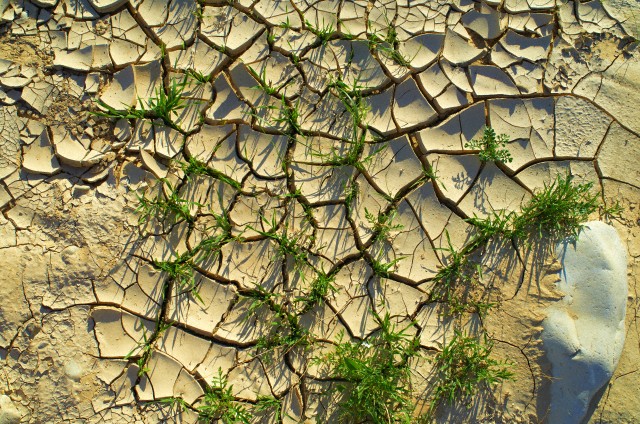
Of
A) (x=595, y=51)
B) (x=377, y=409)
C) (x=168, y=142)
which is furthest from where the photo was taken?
(x=595, y=51)

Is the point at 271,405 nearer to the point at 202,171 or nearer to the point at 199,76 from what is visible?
the point at 202,171

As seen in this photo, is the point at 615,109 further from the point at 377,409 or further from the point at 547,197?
the point at 377,409

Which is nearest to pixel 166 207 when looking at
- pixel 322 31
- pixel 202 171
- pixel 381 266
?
pixel 202 171

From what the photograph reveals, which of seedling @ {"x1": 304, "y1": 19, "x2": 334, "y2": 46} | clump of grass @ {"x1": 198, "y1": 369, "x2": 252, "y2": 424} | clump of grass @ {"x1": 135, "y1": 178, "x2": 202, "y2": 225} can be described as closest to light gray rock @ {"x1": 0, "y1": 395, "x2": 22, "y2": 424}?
clump of grass @ {"x1": 198, "y1": 369, "x2": 252, "y2": 424}

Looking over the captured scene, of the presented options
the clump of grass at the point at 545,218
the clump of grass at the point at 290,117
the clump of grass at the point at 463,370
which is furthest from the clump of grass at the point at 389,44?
the clump of grass at the point at 463,370

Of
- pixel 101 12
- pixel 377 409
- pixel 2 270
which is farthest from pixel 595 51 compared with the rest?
pixel 2 270

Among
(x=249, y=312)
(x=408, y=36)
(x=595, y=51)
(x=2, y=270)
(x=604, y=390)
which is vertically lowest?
(x=604, y=390)
